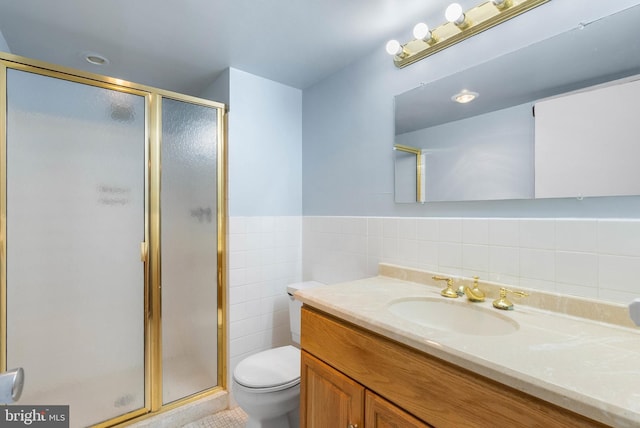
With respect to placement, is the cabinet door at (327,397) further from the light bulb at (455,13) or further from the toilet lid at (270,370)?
the light bulb at (455,13)

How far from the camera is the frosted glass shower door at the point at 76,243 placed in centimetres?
138

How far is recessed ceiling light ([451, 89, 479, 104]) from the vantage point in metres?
1.33

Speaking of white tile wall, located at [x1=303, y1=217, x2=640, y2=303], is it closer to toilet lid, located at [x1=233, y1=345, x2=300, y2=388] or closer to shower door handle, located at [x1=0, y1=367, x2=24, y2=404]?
toilet lid, located at [x1=233, y1=345, x2=300, y2=388]

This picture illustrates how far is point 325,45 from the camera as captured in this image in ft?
5.65

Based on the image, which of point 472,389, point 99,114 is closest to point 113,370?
point 99,114

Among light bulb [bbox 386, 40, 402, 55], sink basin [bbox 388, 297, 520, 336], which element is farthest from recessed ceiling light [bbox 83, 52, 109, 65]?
sink basin [bbox 388, 297, 520, 336]

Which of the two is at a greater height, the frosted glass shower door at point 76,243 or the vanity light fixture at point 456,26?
the vanity light fixture at point 456,26

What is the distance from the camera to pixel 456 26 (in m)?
1.32

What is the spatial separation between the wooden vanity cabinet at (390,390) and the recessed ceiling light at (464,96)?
3.60 ft

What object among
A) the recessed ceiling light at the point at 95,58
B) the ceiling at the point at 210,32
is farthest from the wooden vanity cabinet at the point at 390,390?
the recessed ceiling light at the point at 95,58

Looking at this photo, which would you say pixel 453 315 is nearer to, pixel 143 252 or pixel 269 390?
pixel 269 390

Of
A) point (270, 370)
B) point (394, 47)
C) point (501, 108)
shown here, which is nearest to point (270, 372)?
point (270, 370)

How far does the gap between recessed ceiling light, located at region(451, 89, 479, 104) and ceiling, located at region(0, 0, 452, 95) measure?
378 mm

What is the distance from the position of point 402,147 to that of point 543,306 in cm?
94
